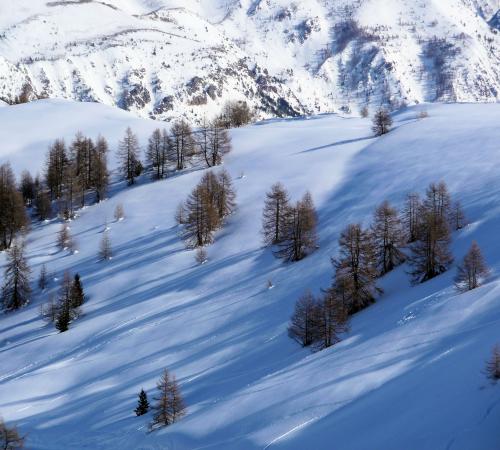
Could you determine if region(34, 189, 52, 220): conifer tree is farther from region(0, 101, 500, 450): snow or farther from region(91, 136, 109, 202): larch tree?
region(91, 136, 109, 202): larch tree

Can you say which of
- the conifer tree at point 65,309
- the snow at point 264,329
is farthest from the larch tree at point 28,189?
the conifer tree at point 65,309

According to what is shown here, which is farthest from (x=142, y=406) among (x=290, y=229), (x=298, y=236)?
(x=290, y=229)

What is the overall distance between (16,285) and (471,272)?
4342 centimetres

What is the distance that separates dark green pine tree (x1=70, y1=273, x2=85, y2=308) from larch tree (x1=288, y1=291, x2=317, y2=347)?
78.9 ft

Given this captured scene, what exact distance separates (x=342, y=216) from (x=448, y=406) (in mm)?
37933

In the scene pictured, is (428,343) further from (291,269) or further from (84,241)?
(84,241)

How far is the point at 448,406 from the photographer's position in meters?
20.9

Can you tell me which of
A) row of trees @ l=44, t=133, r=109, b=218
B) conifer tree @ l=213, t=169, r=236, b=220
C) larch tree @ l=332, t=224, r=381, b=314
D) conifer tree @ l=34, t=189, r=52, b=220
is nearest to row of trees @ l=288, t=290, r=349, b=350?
larch tree @ l=332, t=224, r=381, b=314

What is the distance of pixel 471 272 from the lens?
107 feet

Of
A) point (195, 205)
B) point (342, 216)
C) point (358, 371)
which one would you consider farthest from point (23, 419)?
point (342, 216)

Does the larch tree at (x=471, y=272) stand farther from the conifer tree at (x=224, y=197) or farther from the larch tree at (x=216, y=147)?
the larch tree at (x=216, y=147)

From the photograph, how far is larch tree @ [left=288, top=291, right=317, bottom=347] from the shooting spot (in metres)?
35.0

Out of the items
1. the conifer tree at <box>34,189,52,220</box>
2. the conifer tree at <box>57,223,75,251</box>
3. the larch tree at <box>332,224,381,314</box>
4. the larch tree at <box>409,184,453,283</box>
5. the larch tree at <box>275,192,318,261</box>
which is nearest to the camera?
the larch tree at <box>332,224,381,314</box>

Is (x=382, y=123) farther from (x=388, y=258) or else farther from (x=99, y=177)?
(x=388, y=258)
